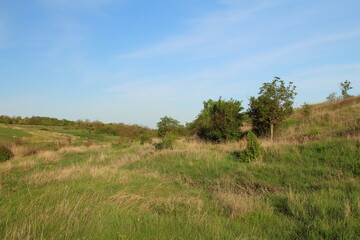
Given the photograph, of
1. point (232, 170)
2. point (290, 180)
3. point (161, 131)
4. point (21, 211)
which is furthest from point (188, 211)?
point (161, 131)

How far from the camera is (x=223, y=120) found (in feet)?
63.6

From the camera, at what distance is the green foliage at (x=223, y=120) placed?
1922cm

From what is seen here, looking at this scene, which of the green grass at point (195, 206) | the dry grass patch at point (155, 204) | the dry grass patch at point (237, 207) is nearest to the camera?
the green grass at point (195, 206)

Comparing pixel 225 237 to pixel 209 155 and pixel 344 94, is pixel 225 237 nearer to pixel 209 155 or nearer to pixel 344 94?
pixel 209 155

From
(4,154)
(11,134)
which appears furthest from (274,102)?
(11,134)

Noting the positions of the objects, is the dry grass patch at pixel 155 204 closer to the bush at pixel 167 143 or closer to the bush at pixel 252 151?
the bush at pixel 252 151

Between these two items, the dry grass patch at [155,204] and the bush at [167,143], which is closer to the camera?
the dry grass patch at [155,204]

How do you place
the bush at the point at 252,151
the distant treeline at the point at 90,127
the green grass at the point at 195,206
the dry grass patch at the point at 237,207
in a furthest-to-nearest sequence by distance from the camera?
the distant treeline at the point at 90,127 < the bush at the point at 252,151 < the dry grass patch at the point at 237,207 < the green grass at the point at 195,206

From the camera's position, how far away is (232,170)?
1075cm

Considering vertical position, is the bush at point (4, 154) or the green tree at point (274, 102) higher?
the green tree at point (274, 102)

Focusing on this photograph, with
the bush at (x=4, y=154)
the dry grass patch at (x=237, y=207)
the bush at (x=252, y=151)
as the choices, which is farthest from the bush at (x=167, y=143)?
the dry grass patch at (x=237, y=207)

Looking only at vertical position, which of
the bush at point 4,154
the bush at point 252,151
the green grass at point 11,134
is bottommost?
the bush at point 4,154

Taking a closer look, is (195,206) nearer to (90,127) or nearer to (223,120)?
(223,120)

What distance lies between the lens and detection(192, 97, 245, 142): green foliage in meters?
19.2
